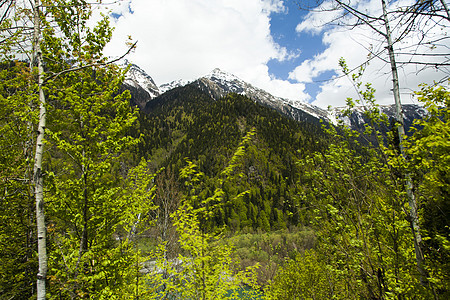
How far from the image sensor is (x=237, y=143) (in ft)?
388

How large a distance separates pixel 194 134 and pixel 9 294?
140 m

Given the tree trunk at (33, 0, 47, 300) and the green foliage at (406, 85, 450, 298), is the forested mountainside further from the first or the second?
the tree trunk at (33, 0, 47, 300)

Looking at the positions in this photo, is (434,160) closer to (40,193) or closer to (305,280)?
(40,193)

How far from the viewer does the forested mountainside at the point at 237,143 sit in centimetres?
9088

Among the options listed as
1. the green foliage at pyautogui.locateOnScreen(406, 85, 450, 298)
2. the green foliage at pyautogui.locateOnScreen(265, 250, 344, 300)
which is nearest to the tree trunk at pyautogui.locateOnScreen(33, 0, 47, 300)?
the green foliage at pyautogui.locateOnScreen(406, 85, 450, 298)

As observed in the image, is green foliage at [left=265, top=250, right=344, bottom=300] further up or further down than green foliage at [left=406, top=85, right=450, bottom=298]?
further down

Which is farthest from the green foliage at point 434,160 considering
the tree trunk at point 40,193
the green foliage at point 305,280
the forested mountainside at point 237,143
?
the forested mountainside at point 237,143

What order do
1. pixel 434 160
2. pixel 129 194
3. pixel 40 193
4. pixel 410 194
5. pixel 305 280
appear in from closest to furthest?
pixel 434 160 → pixel 410 194 → pixel 40 193 → pixel 129 194 → pixel 305 280

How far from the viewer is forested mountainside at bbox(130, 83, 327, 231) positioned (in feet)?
298

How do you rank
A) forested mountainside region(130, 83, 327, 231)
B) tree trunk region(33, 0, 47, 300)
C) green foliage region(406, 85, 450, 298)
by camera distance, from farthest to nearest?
forested mountainside region(130, 83, 327, 231)
tree trunk region(33, 0, 47, 300)
green foliage region(406, 85, 450, 298)

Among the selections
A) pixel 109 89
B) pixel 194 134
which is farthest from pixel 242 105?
pixel 109 89

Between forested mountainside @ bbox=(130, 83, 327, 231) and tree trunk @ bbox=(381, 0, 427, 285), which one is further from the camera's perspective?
forested mountainside @ bbox=(130, 83, 327, 231)

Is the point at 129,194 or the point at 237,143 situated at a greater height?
the point at 237,143

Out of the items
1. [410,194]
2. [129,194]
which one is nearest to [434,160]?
[410,194]
